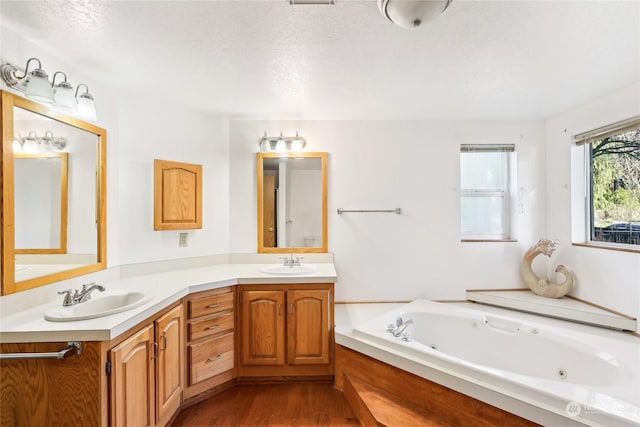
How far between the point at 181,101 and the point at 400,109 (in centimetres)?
191

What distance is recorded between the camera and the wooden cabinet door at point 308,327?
82.4 inches

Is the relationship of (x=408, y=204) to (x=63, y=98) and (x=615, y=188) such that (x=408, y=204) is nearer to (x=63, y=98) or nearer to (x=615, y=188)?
(x=615, y=188)

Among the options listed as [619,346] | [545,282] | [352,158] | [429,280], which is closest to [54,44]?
[352,158]

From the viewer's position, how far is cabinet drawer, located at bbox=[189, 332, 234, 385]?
6.18ft

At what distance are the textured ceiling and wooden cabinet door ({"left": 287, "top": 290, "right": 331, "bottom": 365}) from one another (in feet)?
5.25

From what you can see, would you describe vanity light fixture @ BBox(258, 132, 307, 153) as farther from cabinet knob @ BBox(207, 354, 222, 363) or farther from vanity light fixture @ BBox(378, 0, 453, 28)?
cabinet knob @ BBox(207, 354, 222, 363)

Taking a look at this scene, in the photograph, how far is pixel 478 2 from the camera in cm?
119

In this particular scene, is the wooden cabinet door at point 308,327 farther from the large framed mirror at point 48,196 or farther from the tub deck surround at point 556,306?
the tub deck surround at point 556,306

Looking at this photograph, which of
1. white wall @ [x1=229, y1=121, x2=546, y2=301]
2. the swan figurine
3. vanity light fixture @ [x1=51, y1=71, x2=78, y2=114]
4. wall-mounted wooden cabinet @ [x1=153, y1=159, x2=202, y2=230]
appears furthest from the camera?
white wall @ [x1=229, y1=121, x2=546, y2=301]

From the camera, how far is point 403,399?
1615mm

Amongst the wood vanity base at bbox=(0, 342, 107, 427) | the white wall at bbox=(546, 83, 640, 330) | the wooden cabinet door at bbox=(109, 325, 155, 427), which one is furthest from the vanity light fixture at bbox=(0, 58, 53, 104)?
the white wall at bbox=(546, 83, 640, 330)

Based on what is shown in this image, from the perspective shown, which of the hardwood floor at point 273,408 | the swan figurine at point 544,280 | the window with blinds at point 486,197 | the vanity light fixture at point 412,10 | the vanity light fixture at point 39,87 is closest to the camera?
the vanity light fixture at point 412,10

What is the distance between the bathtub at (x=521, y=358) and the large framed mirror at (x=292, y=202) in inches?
39.0

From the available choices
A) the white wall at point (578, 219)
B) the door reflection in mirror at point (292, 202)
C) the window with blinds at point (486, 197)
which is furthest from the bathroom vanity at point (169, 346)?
the white wall at point (578, 219)
